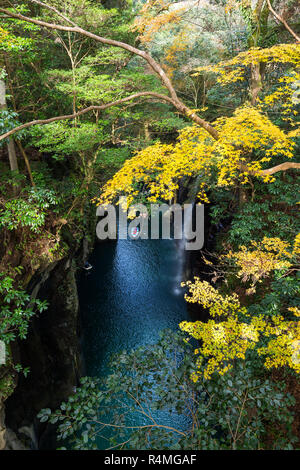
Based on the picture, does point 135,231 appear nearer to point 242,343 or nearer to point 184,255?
point 184,255

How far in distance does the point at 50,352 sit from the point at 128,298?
5.47m

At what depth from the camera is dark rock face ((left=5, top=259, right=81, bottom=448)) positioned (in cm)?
644

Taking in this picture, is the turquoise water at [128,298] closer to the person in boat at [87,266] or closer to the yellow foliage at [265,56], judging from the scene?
the person in boat at [87,266]

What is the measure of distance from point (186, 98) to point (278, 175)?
1210 cm

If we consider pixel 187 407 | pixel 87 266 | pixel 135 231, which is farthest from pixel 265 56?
pixel 135 231

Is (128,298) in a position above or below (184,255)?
below

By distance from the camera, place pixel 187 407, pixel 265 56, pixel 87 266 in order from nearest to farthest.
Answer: pixel 187 407 → pixel 265 56 → pixel 87 266

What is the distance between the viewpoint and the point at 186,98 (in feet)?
58.0

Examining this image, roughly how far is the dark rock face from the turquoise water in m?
1.58

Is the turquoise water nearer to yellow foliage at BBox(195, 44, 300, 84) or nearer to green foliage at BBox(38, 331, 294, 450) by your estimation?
green foliage at BBox(38, 331, 294, 450)

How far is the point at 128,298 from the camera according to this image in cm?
1298

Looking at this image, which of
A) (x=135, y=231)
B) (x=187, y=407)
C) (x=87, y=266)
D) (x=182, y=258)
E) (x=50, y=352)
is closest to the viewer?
(x=187, y=407)

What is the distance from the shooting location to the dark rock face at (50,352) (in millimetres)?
6443
